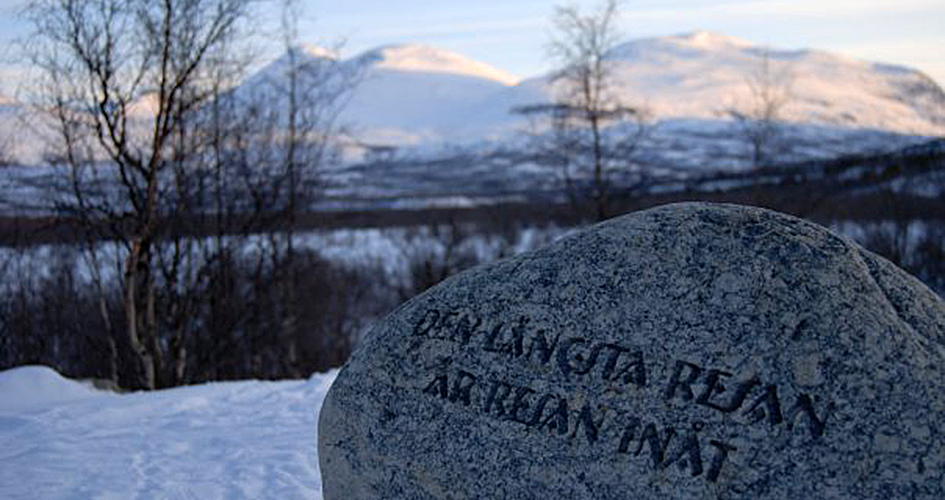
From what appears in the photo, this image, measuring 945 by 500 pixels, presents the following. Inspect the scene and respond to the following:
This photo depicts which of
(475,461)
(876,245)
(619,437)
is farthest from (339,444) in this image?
(876,245)

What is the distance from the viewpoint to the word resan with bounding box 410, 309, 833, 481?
10.4 feet

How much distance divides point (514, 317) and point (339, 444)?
3.49 feet

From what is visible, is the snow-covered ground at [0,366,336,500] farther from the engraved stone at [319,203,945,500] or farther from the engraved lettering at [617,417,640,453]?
the engraved lettering at [617,417,640,453]

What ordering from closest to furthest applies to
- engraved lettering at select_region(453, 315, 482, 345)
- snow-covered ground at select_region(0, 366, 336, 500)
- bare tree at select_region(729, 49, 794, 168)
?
engraved lettering at select_region(453, 315, 482, 345) < snow-covered ground at select_region(0, 366, 336, 500) < bare tree at select_region(729, 49, 794, 168)

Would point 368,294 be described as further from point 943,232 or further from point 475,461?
point 475,461

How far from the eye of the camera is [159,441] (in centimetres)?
678

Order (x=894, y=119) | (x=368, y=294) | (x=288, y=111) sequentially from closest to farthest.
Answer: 1. (x=288, y=111)
2. (x=368, y=294)
3. (x=894, y=119)

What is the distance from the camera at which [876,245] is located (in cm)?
2139

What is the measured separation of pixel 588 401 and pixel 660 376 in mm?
328

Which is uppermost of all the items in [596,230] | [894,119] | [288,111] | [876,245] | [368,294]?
[894,119]

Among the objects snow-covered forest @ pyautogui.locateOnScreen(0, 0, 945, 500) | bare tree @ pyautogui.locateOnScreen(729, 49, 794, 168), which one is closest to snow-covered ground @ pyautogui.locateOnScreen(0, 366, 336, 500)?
snow-covered forest @ pyautogui.locateOnScreen(0, 0, 945, 500)

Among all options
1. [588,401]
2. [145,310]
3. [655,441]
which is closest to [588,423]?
[588,401]

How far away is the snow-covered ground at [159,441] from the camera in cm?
568

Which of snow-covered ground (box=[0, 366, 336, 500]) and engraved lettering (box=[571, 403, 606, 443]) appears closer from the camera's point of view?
engraved lettering (box=[571, 403, 606, 443])
